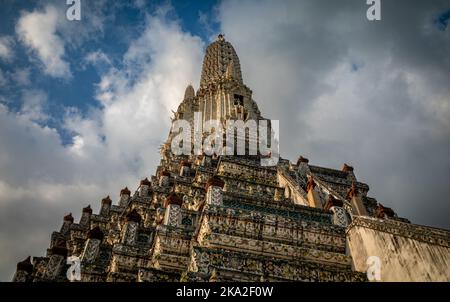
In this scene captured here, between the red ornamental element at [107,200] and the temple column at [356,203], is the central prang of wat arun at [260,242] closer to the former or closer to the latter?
the temple column at [356,203]

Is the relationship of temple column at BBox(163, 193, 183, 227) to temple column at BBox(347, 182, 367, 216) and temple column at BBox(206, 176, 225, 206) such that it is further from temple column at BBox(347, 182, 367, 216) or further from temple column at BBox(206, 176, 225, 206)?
temple column at BBox(347, 182, 367, 216)

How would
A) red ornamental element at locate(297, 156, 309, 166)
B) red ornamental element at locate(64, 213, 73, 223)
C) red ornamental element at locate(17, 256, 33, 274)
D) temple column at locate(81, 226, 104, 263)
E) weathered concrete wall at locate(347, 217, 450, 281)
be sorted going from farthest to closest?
red ornamental element at locate(64, 213, 73, 223) → red ornamental element at locate(297, 156, 309, 166) → red ornamental element at locate(17, 256, 33, 274) → temple column at locate(81, 226, 104, 263) → weathered concrete wall at locate(347, 217, 450, 281)

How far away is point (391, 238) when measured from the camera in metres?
11.4

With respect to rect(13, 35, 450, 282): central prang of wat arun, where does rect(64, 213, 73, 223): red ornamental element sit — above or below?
above

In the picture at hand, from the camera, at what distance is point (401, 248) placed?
35.9 ft

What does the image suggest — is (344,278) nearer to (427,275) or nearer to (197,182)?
(427,275)

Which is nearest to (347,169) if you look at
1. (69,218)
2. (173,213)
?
(173,213)

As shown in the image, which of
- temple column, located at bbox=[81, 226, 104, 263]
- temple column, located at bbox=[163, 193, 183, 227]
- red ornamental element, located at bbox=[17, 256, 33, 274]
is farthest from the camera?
red ornamental element, located at bbox=[17, 256, 33, 274]

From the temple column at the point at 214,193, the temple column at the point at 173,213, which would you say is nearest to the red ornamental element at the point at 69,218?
the temple column at the point at 173,213

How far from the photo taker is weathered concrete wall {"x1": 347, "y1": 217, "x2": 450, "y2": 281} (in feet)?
33.4

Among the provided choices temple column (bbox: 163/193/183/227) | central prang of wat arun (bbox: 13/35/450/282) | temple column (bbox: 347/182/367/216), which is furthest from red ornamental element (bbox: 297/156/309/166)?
temple column (bbox: 163/193/183/227)

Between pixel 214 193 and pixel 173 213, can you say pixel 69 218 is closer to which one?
pixel 173 213

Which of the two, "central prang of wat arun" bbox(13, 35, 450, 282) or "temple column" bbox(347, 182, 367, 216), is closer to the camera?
"central prang of wat arun" bbox(13, 35, 450, 282)
